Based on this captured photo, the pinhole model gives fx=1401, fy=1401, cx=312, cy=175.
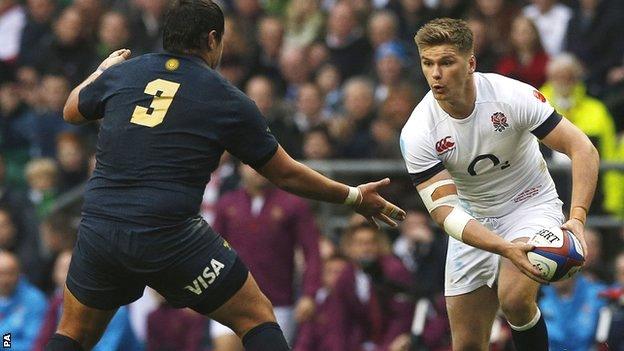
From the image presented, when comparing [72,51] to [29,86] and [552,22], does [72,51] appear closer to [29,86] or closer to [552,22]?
[29,86]

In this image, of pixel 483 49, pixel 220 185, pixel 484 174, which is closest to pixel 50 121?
pixel 220 185

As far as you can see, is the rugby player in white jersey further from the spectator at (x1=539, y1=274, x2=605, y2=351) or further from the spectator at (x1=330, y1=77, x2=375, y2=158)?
the spectator at (x1=330, y1=77, x2=375, y2=158)

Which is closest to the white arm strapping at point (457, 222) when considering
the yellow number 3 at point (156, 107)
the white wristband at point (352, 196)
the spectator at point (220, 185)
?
the white wristband at point (352, 196)

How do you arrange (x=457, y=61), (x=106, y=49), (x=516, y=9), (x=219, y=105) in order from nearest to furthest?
(x=219, y=105)
(x=457, y=61)
(x=516, y=9)
(x=106, y=49)

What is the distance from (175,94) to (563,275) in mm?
2259

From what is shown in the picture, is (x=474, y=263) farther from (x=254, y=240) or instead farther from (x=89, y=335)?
(x=254, y=240)

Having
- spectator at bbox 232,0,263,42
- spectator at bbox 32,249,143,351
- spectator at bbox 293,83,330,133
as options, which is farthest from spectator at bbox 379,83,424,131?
spectator at bbox 32,249,143,351

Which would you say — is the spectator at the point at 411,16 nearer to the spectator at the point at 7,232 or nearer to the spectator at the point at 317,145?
the spectator at the point at 317,145

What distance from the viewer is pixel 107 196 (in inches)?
281

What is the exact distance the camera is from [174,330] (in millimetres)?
12656

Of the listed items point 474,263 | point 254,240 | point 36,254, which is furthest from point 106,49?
point 474,263

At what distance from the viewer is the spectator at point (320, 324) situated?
39.5 ft

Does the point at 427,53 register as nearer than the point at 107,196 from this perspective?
No

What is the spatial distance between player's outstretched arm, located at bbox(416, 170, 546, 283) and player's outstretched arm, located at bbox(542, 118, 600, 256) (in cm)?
37
